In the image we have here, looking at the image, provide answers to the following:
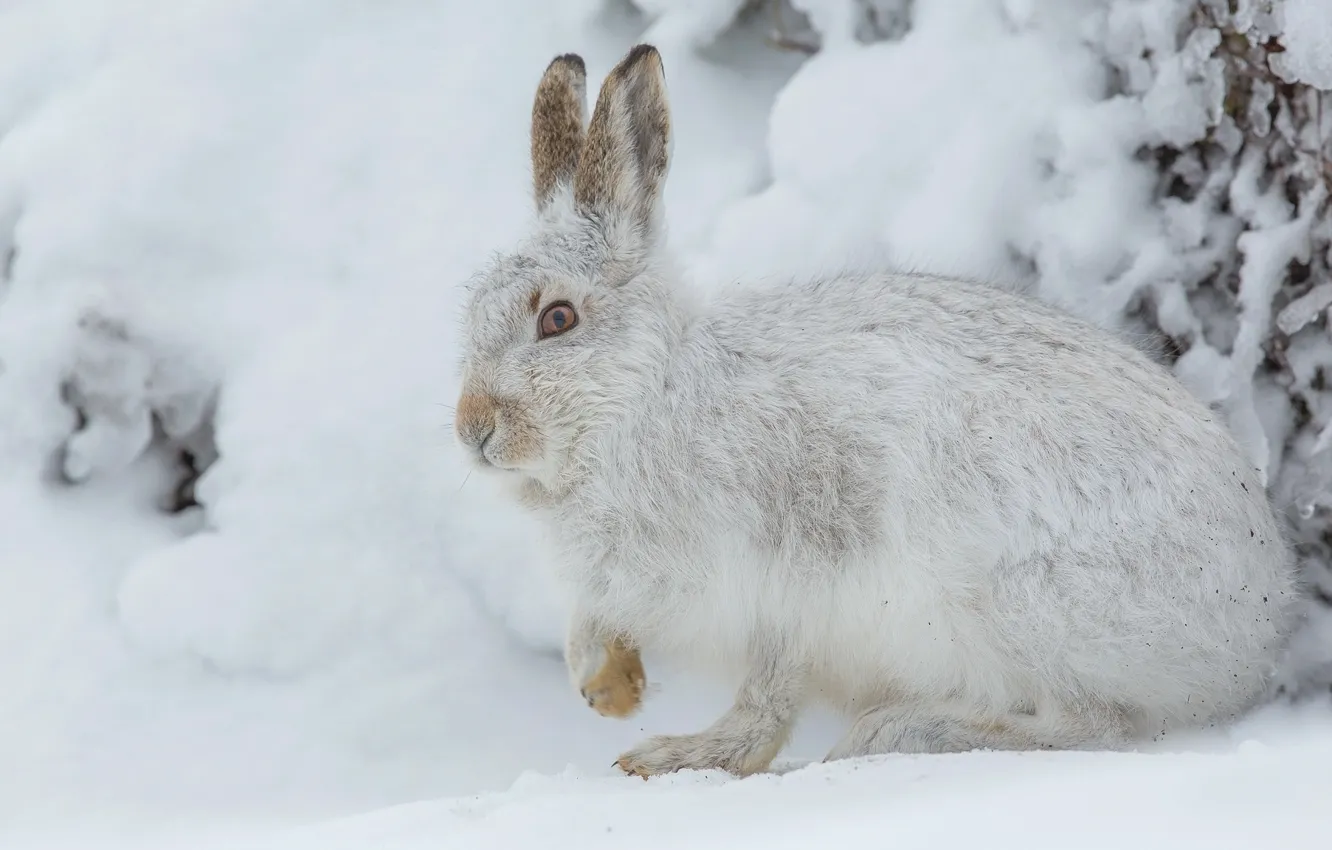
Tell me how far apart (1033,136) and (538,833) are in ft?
6.57

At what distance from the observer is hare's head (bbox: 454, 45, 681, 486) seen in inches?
92.8

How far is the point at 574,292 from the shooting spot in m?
2.49

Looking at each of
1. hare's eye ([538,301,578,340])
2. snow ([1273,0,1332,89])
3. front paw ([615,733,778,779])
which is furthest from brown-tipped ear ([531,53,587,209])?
snow ([1273,0,1332,89])

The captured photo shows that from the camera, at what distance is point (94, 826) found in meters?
2.54

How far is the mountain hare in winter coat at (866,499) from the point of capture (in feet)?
7.59

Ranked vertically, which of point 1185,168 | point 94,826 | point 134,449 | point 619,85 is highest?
point 619,85

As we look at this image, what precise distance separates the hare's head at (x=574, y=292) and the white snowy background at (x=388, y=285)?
0.63m

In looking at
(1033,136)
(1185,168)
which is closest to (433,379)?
(1033,136)

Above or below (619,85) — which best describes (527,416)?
below

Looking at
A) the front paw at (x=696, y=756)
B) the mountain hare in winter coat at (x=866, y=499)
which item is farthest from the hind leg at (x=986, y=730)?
the front paw at (x=696, y=756)

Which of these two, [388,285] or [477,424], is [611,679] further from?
[388,285]

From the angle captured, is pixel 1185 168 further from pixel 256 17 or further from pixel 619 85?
pixel 256 17

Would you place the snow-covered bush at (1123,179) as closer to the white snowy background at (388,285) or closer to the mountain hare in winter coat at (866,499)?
the white snowy background at (388,285)

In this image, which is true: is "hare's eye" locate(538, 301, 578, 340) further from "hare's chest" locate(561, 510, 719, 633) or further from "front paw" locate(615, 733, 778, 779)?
"front paw" locate(615, 733, 778, 779)
